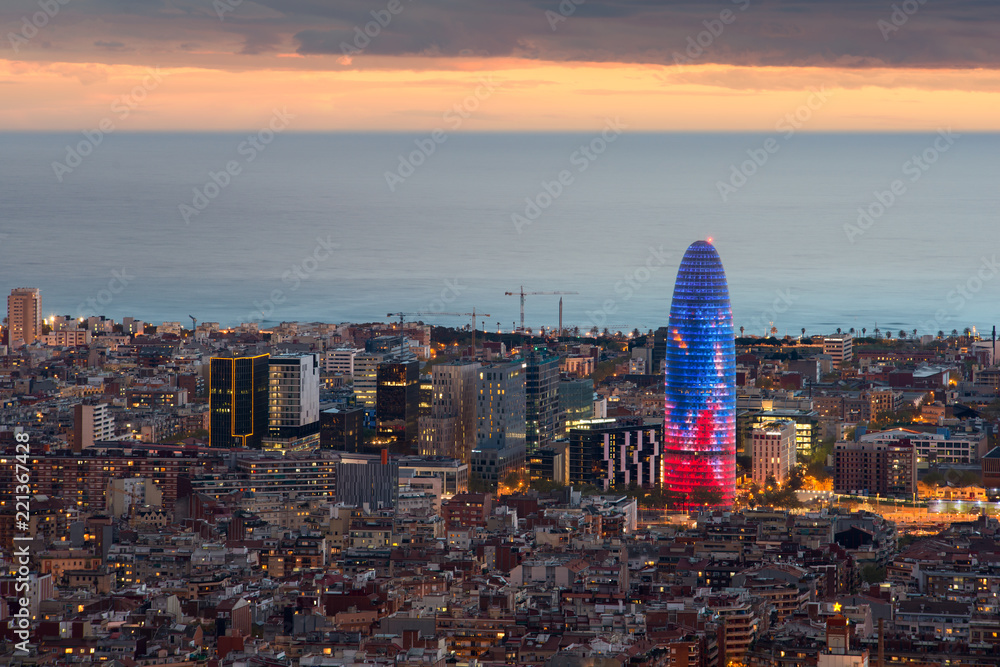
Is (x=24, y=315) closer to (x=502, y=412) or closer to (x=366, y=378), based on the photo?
(x=366, y=378)

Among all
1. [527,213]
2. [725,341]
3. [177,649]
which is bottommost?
[177,649]

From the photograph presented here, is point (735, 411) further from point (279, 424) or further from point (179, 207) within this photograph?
point (179, 207)

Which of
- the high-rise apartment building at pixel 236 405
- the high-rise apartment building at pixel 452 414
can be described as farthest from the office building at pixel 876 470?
the high-rise apartment building at pixel 236 405

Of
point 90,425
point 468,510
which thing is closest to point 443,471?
point 468,510

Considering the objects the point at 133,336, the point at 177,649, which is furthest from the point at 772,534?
the point at 133,336

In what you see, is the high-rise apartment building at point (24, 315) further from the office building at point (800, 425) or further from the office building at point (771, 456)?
the office building at point (771, 456)

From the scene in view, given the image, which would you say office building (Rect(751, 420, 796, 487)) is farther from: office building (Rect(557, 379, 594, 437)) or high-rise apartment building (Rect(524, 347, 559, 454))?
high-rise apartment building (Rect(524, 347, 559, 454))

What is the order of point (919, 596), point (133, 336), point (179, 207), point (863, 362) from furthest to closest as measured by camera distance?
1. point (179, 207)
2. point (133, 336)
3. point (863, 362)
4. point (919, 596)
